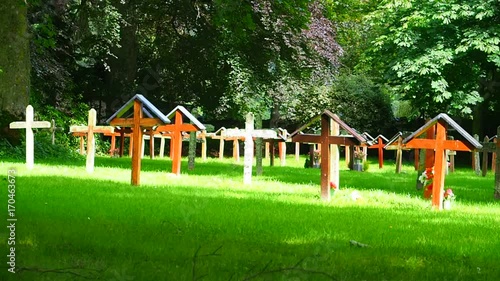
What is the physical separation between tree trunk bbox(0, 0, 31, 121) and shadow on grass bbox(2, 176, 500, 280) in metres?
8.59

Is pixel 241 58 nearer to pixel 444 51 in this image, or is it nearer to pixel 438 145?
pixel 444 51

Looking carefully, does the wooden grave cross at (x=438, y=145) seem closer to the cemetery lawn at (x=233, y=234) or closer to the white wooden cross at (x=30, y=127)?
the cemetery lawn at (x=233, y=234)

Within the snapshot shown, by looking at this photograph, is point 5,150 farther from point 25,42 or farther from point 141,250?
point 141,250

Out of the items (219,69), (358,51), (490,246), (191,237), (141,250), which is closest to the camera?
(141,250)

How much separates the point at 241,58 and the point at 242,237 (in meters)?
21.0

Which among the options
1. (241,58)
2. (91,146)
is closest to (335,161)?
(91,146)

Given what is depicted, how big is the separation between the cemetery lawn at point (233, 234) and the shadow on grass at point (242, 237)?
14mm

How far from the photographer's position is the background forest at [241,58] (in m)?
25.9

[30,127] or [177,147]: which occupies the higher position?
[30,127]

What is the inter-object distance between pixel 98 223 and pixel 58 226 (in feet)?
1.65

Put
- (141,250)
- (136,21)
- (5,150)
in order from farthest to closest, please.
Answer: (136,21)
(5,150)
(141,250)

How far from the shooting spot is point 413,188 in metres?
15.8

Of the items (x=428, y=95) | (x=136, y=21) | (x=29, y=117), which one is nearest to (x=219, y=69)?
(x=136, y=21)

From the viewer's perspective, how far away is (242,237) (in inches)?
264
